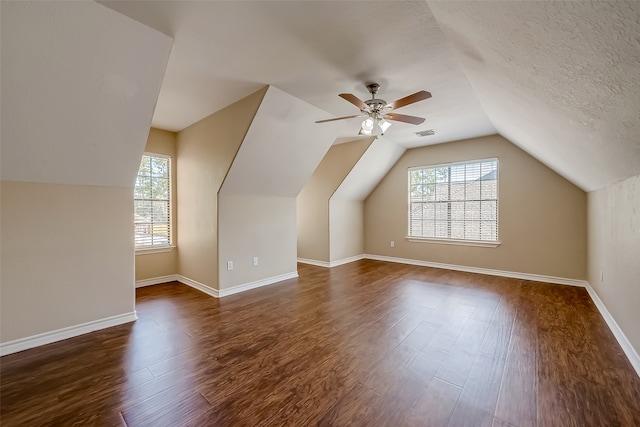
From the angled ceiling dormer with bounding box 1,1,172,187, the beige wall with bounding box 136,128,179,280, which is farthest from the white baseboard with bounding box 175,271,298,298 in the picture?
the angled ceiling dormer with bounding box 1,1,172,187

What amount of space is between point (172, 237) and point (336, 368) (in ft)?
12.7

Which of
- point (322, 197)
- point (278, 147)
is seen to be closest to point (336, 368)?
point (278, 147)

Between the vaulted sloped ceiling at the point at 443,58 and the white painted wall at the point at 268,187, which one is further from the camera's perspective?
the white painted wall at the point at 268,187

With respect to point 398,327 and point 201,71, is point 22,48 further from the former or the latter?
point 398,327

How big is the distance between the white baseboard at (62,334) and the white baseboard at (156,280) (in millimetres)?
1531

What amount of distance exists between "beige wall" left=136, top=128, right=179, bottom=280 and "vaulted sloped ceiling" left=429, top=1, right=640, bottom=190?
4477mm

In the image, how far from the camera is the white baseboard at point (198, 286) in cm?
386

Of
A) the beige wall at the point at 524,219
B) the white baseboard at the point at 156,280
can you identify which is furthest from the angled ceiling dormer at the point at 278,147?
the beige wall at the point at 524,219

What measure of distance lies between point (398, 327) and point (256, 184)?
2.74m

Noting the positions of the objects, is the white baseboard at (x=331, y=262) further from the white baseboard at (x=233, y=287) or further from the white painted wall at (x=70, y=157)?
the white painted wall at (x=70, y=157)

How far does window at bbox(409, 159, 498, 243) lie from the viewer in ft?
16.5

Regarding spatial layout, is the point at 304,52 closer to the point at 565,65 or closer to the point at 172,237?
the point at 565,65

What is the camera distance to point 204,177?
4.03m

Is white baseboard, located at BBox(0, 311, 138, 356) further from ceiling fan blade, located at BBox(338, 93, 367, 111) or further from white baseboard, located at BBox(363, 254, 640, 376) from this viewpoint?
white baseboard, located at BBox(363, 254, 640, 376)
